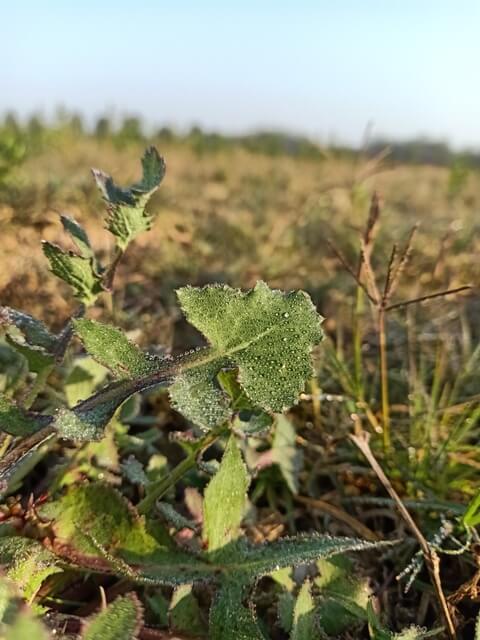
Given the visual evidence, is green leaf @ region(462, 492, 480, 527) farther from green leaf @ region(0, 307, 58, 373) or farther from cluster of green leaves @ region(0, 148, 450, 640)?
green leaf @ region(0, 307, 58, 373)

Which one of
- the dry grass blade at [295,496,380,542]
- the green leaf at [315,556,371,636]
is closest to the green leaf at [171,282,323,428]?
the green leaf at [315,556,371,636]

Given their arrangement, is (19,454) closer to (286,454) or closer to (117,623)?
(117,623)

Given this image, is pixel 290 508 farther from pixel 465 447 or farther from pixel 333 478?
pixel 465 447

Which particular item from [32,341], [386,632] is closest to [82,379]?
[32,341]

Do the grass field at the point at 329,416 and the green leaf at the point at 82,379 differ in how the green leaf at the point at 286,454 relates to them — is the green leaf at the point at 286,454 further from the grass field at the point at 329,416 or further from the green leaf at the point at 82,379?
the green leaf at the point at 82,379

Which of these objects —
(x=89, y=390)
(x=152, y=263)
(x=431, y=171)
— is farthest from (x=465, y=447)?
(x=431, y=171)

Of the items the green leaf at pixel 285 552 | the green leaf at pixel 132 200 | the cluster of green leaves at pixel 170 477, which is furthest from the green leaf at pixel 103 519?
the green leaf at pixel 132 200
